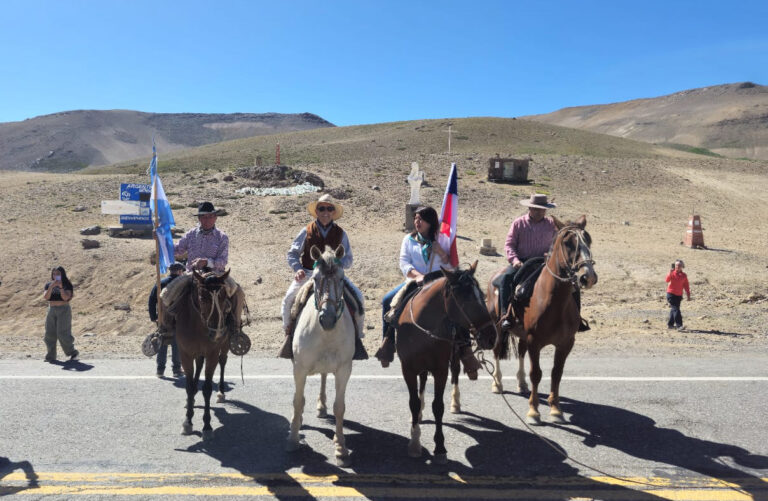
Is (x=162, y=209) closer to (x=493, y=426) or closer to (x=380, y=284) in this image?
(x=493, y=426)

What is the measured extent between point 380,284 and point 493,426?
35.5 feet

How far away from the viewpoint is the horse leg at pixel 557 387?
653cm

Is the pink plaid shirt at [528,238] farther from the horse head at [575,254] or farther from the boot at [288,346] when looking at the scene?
the boot at [288,346]

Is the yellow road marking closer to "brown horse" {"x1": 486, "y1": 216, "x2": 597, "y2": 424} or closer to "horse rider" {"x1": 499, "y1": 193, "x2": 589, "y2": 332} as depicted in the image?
"brown horse" {"x1": 486, "y1": 216, "x2": 597, "y2": 424}

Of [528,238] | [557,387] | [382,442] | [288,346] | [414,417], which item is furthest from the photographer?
[528,238]

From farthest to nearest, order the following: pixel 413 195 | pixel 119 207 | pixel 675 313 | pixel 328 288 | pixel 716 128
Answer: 1. pixel 716 128
2. pixel 413 195
3. pixel 119 207
4. pixel 675 313
5. pixel 328 288

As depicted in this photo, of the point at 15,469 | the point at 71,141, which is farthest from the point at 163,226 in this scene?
the point at 71,141

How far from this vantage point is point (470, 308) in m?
5.34

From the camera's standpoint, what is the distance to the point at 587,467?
17.6 ft

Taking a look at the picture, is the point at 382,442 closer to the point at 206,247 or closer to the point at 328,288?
the point at 328,288

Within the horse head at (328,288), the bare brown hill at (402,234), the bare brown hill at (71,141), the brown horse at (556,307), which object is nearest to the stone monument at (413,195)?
the bare brown hill at (402,234)

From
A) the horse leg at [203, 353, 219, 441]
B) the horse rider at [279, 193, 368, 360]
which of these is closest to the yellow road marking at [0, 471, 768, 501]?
the horse leg at [203, 353, 219, 441]

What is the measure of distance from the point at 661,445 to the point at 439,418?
255 cm

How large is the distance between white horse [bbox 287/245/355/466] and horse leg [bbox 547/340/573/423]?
8.92 ft
